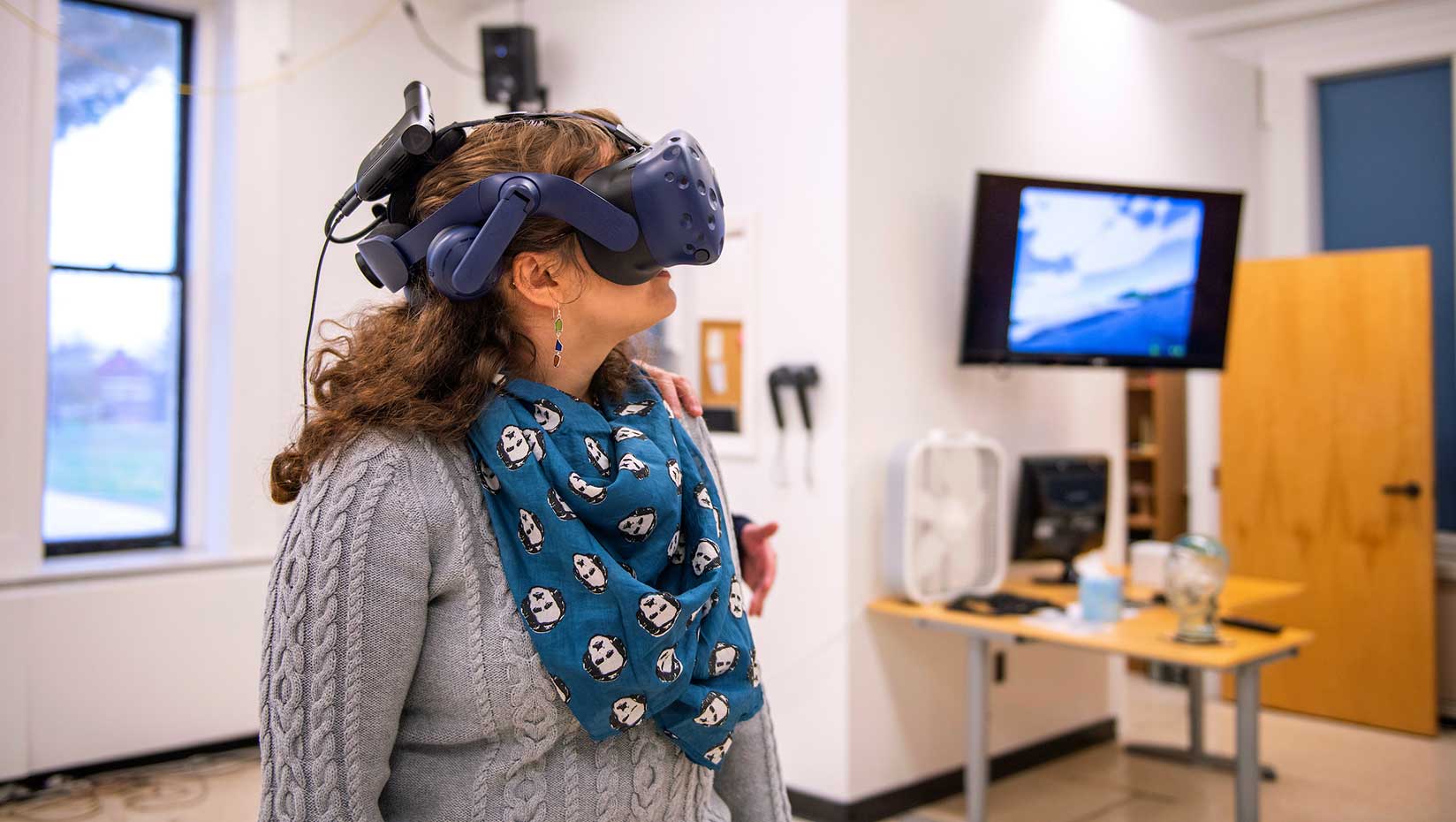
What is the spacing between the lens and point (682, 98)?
12.3 ft

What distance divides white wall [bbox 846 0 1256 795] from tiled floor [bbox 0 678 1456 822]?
0.66 feet

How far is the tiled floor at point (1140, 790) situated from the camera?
3.46 metres

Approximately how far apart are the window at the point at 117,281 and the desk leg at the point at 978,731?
2872 mm

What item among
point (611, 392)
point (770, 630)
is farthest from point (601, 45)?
point (611, 392)

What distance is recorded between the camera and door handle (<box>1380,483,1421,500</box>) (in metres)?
4.38

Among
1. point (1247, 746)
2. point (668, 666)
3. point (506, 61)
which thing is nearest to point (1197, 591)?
point (1247, 746)

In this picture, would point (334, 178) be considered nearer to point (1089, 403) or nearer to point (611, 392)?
point (1089, 403)

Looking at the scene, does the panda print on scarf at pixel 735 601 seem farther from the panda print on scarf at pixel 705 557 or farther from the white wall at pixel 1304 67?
the white wall at pixel 1304 67

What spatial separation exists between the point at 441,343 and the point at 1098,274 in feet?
9.58

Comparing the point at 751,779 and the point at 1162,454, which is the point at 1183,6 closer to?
the point at 1162,454

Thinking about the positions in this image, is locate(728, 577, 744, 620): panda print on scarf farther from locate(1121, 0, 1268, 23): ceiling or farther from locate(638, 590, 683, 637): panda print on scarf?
locate(1121, 0, 1268, 23): ceiling

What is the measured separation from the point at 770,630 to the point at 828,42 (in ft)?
5.68

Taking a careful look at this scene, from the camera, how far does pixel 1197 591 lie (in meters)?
2.86

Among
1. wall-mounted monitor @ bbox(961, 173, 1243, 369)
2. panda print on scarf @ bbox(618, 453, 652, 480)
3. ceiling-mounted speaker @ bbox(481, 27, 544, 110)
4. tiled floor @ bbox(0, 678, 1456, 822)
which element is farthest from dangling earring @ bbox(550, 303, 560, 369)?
ceiling-mounted speaker @ bbox(481, 27, 544, 110)
